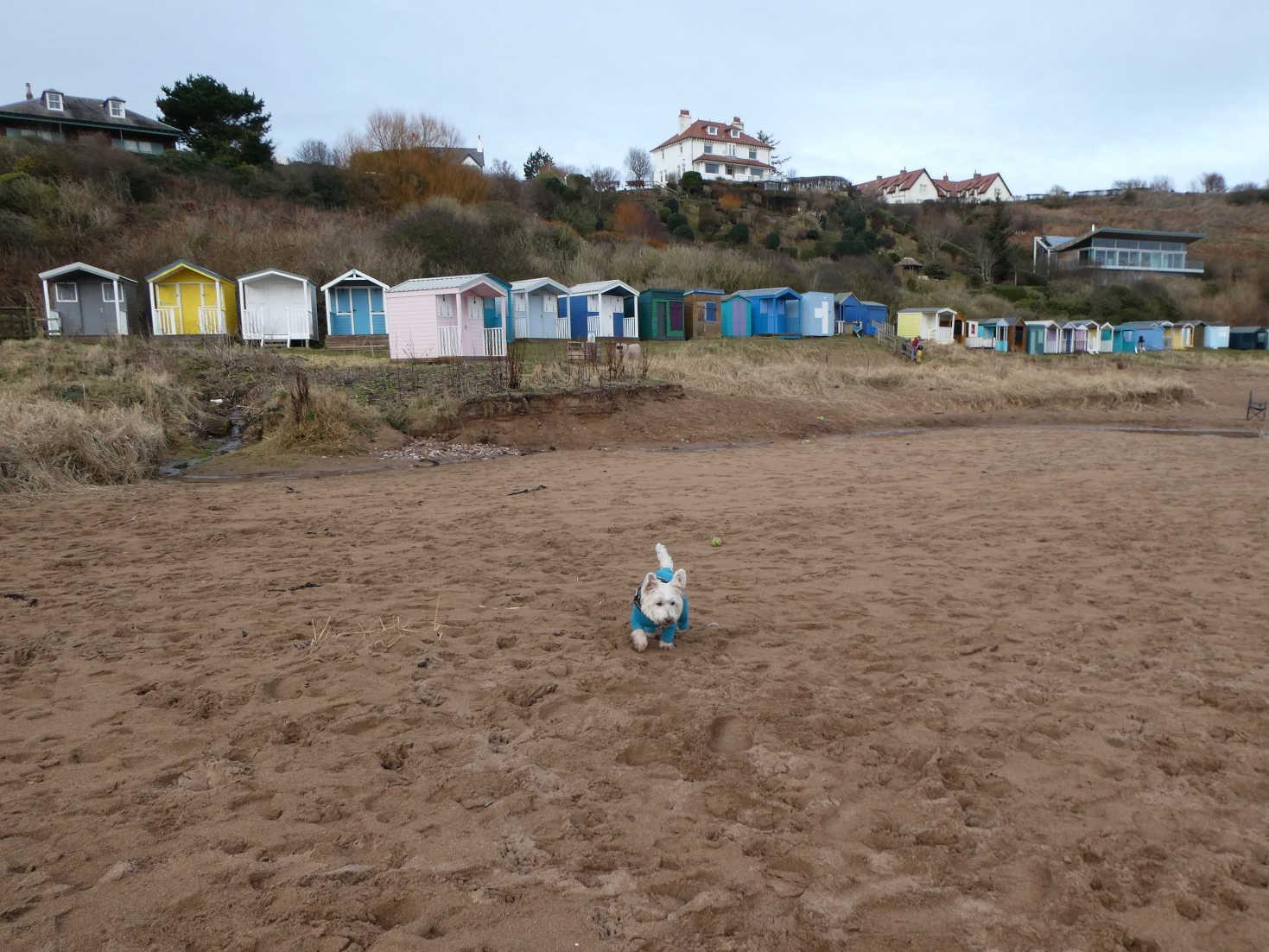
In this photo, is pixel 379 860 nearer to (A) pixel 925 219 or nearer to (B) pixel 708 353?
(B) pixel 708 353

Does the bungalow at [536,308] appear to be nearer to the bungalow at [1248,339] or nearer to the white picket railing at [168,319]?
the white picket railing at [168,319]

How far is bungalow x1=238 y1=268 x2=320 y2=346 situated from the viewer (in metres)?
28.2

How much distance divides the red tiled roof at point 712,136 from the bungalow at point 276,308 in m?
62.2

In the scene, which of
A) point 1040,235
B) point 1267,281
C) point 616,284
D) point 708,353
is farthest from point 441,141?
point 1267,281

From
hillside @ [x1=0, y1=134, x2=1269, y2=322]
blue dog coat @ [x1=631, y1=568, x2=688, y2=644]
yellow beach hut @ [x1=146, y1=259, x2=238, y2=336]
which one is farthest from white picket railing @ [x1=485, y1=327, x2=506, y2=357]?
blue dog coat @ [x1=631, y1=568, x2=688, y2=644]

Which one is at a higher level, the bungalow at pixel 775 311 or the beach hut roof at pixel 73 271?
the beach hut roof at pixel 73 271

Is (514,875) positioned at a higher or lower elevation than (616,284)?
lower

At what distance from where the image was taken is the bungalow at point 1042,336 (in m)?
45.7

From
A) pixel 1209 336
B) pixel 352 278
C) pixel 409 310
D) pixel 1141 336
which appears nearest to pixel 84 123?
pixel 352 278

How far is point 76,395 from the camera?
Answer: 50.7 feet

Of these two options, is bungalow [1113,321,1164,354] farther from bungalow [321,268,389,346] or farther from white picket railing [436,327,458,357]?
bungalow [321,268,389,346]

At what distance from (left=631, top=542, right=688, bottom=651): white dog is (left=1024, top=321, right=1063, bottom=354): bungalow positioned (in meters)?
46.3

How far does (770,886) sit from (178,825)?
7.42ft

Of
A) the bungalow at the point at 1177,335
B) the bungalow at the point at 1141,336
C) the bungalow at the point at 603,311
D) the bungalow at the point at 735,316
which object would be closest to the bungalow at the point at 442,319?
the bungalow at the point at 603,311
